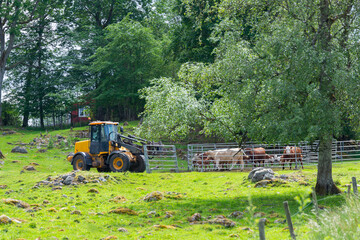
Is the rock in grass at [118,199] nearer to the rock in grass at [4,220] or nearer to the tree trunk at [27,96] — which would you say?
the rock in grass at [4,220]

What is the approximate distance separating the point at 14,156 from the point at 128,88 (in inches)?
736

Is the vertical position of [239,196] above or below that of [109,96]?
below

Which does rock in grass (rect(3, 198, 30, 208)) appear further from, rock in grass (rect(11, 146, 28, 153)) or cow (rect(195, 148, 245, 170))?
rock in grass (rect(11, 146, 28, 153))

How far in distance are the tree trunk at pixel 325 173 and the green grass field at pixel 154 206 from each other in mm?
558

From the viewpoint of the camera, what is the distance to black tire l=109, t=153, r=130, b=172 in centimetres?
2136

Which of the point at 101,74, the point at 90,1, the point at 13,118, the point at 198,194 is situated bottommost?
the point at 198,194

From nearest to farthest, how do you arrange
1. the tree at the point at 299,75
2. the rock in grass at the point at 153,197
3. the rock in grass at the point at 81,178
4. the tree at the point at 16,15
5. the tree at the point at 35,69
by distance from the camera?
the tree at the point at 299,75
the rock in grass at the point at 153,197
the rock in grass at the point at 81,178
the tree at the point at 16,15
the tree at the point at 35,69

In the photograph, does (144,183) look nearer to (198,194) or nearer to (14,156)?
(198,194)

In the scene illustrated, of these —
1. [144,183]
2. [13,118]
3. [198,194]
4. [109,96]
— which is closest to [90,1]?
[109,96]

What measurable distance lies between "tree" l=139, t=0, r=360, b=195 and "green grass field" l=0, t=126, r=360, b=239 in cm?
209

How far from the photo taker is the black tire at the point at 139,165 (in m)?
22.5

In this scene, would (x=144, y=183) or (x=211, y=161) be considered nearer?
(x=144, y=183)

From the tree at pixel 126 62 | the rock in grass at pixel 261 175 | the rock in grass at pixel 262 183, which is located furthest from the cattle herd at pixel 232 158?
the tree at pixel 126 62

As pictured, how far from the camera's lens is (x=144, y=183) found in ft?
60.4
